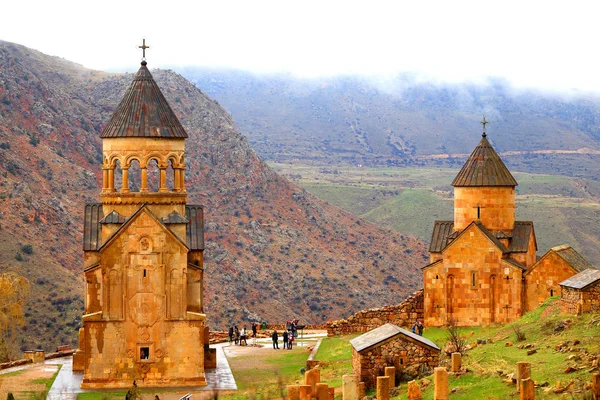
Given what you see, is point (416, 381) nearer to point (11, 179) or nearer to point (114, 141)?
point (114, 141)

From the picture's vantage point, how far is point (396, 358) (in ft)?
87.5

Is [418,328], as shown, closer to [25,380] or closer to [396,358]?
[396,358]

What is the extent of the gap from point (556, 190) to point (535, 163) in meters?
28.6

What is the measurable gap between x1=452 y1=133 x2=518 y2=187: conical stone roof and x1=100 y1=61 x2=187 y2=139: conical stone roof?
10.9 meters

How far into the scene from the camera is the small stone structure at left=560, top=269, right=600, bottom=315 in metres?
27.9

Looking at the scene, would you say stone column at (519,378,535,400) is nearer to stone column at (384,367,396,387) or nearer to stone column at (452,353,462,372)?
stone column at (452,353,462,372)

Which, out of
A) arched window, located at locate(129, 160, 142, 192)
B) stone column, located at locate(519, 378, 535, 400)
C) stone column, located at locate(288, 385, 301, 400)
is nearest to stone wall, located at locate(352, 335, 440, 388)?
stone column, located at locate(288, 385, 301, 400)

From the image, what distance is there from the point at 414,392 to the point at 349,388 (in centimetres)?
217

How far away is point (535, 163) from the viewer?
465 ft

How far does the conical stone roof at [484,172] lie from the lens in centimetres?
4084

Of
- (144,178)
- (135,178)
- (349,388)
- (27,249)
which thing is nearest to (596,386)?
(349,388)

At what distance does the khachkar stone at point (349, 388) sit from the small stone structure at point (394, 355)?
3.38 feet

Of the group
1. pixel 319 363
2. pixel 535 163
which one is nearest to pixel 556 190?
pixel 535 163

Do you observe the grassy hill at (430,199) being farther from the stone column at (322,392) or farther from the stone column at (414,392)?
the stone column at (414,392)
